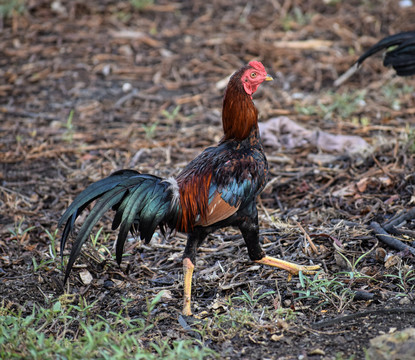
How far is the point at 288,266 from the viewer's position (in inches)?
174

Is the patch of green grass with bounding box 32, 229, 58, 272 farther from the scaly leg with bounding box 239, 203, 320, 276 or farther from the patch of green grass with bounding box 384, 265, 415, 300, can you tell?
the patch of green grass with bounding box 384, 265, 415, 300

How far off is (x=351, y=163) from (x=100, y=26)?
5.93 metres

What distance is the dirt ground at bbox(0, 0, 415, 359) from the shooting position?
13.5 ft

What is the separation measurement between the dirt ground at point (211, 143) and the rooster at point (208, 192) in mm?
513

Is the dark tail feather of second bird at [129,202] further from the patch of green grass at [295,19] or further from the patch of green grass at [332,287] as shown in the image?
the patch of green grass at [295,19]

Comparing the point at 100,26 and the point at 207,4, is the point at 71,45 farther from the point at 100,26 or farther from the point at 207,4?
the point at 207,4

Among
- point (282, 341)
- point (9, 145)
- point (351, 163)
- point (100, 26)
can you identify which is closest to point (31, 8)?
point (100, 26)

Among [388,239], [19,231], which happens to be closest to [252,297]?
[388,239]

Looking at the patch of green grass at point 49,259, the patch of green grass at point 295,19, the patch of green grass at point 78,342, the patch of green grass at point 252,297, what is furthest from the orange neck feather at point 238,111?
the patch of green grass at point 295,19

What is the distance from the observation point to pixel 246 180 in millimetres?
4062

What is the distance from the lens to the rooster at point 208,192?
12.7 feet

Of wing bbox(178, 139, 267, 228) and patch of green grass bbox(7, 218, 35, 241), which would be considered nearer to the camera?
wing bbox(178, 139, 267, 228)

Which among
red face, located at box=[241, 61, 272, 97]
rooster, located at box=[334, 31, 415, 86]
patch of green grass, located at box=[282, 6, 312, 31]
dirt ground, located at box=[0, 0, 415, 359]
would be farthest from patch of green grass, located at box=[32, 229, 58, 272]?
Result: patch of green grass, located at box=[282, 6, 312, 31]

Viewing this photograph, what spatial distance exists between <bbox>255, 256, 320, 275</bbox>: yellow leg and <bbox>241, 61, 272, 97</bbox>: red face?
135cm
